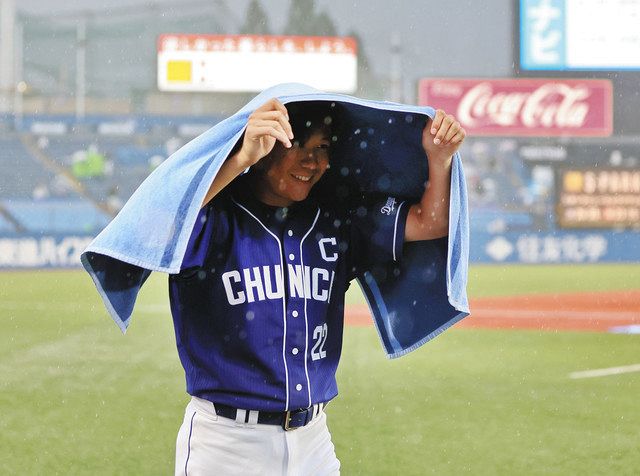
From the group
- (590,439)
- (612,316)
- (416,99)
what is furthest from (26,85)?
(590,439)

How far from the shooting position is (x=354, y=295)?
12.9m

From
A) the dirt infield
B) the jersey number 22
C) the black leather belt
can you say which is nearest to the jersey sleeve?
the jersey number 22

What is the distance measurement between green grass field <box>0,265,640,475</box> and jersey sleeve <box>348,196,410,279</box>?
1.98m

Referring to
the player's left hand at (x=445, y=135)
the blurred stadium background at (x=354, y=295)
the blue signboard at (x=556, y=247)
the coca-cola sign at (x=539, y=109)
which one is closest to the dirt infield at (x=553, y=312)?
the blurred stadium background at (x=354, y=295)

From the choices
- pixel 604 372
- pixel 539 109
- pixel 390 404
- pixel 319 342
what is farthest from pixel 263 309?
pixel 539 109

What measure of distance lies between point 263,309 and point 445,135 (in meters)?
0.50

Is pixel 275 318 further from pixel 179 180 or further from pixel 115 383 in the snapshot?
pixel 115 383

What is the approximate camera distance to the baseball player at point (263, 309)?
5.40 feet

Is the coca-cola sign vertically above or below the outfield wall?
above

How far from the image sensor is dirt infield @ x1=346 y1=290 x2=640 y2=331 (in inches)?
333

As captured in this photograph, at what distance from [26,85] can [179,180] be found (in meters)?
24.1

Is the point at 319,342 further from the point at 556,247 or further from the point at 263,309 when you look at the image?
the point at 556,247

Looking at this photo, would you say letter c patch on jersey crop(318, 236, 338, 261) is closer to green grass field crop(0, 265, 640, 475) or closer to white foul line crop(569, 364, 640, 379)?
green grass field crop(0, 265, 640, 475)

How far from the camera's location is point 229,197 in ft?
5.62
